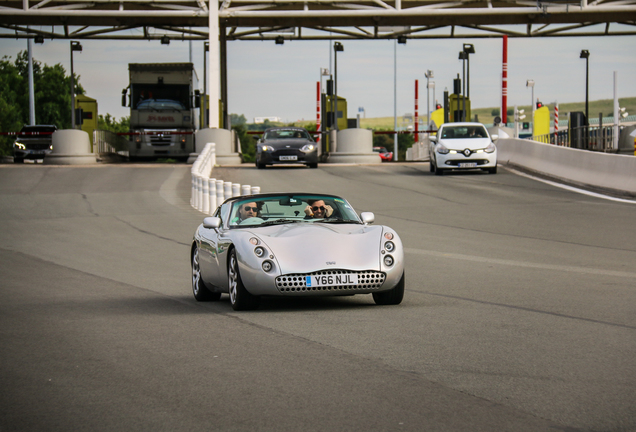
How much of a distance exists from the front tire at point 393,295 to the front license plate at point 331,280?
544mm

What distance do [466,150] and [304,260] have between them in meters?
23.3

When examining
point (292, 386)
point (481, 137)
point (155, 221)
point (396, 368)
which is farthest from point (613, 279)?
point (481, 137)

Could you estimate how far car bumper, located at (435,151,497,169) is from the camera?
31.2 m

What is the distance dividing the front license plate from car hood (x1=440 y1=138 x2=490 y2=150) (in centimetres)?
2321

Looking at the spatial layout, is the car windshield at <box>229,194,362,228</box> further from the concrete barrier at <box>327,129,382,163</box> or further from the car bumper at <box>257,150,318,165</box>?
the concrete barrier at <box>327,129,382,163</box>

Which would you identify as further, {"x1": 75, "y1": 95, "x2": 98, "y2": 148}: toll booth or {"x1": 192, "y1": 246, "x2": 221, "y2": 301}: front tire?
{"x1": 75, "y1": 95, "x2": 98, "y2": 148}: toll booth

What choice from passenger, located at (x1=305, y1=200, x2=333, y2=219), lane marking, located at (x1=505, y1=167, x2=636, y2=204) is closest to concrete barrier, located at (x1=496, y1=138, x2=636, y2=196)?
lane marking, located at (x1=505, y1=167, x2=636, y2=204)

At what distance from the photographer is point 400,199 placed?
23844 millimetres

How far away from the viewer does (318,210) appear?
989 centimetres

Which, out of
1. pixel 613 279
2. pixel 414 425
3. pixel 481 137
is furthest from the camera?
pixel 481 137

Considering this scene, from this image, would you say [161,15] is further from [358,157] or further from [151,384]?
[151,384]

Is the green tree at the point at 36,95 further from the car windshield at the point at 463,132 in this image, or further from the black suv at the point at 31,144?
the car windshield at the point at 463,132

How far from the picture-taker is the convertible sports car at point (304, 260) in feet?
28.1

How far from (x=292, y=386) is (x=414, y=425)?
1.08m
